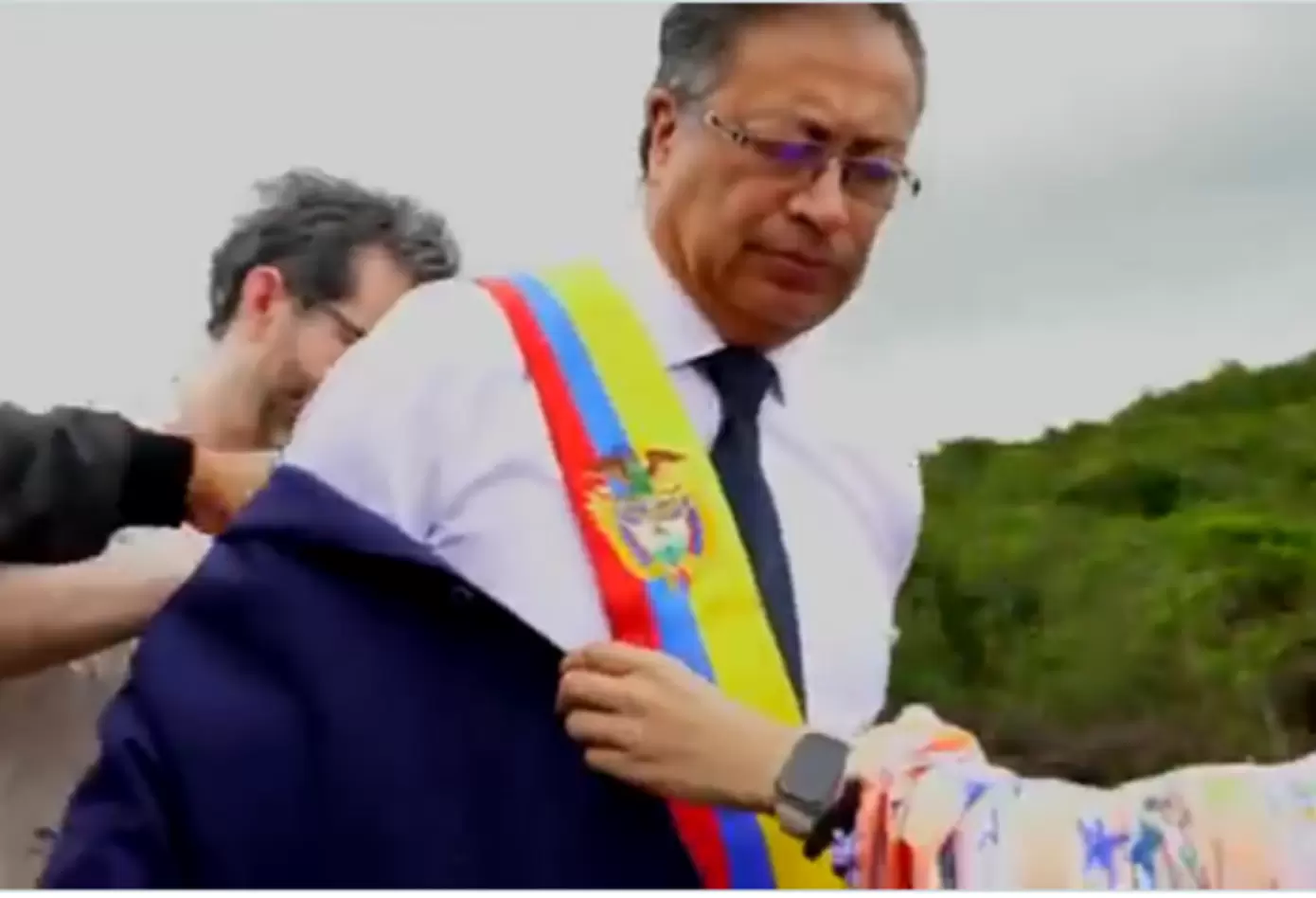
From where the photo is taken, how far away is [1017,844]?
721mm

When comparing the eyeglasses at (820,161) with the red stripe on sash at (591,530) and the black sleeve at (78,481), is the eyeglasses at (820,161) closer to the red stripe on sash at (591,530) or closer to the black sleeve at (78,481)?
the red stripe on sash at (591,530)

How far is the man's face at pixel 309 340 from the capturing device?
101 centimetres

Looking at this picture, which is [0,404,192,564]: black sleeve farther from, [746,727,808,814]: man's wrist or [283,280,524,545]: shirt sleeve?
[746,727,808,814]: man's wrist

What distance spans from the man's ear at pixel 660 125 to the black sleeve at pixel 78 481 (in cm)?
25

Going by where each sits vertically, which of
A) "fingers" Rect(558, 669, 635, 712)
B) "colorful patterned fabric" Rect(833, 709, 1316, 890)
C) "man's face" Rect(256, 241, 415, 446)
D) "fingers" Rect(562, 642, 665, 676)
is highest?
"man's face" Rect(256, 241, 415, 446)

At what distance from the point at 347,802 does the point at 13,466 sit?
7.9 inches

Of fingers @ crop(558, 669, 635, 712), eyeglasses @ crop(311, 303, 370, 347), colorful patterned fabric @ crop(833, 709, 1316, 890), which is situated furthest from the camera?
eyeglasses @ crop(311, 303, 370, 347)

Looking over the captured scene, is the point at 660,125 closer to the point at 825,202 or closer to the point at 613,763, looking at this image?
the point at 825,202

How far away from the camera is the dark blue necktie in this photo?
35.6 inches

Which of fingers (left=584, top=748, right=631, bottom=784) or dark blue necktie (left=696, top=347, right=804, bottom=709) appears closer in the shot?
fingers (left=584, top=748, right=631, bottom=784)

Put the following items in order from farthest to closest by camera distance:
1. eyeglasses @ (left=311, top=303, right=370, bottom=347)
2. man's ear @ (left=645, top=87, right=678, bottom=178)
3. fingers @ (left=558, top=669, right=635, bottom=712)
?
1. eyeglasses @ (left=311, top=303, right=370, bottom=347)
2. man's ear @ (left=645, top=87, right=678, bottom=178)
3. fingers @ (left=558, top=669, right=635, bottom=712)

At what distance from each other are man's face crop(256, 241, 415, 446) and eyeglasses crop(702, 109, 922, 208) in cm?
23

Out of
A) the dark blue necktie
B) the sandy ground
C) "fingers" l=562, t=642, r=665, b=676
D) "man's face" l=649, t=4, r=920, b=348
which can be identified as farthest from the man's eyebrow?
the sandy ground

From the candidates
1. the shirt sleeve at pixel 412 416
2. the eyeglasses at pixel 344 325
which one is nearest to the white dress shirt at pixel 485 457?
the shirt sleeve at pixel 412 416
